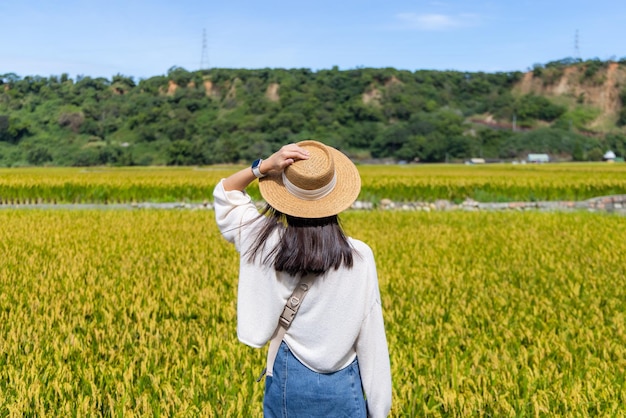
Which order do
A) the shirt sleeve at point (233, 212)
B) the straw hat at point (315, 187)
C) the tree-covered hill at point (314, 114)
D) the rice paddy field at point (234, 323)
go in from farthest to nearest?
1. the tree-covered hill at point (314, 114)
2. the rice paddy field at point (234, 323)
3. the shirt sleeve at point (233, 212)
4. the straw hat at point (315, 187)

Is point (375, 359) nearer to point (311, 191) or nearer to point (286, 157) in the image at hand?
point (311, 191)

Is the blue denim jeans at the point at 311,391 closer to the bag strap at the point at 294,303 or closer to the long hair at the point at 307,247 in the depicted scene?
the bag strap at the point at 294,303

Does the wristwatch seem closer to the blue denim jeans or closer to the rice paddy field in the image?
the blue denim jeans

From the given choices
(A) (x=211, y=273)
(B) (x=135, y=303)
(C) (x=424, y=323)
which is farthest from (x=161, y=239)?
(C) (x=424, y=323)

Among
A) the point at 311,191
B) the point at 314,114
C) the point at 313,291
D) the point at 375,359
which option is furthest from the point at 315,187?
the point at 314,114

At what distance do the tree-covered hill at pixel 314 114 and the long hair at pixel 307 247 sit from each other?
69.6 m

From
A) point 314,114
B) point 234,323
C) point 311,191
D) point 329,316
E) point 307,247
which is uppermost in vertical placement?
point 314,114

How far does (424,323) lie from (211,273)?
2.79 m

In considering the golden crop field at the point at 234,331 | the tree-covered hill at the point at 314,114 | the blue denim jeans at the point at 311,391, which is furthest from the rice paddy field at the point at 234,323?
the tree-covered hill at the point at 314,114

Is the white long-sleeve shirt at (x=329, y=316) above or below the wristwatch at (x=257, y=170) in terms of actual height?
below

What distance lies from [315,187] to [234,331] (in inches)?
109

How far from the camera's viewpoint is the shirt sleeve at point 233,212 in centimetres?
203

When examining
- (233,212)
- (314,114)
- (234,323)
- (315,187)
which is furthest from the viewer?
(314,114)

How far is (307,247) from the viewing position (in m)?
1.83
